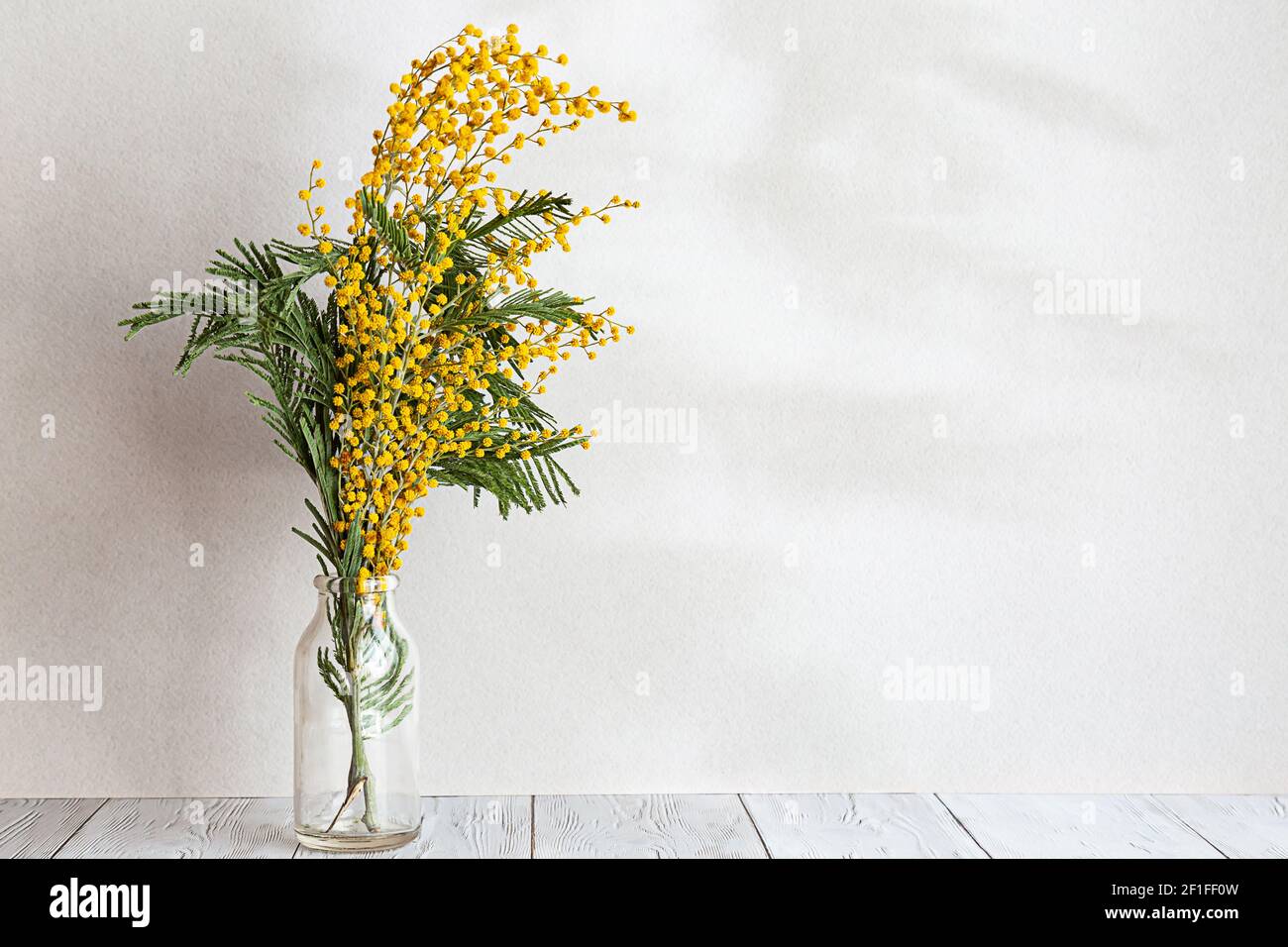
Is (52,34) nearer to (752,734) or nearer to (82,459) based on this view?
(82,459)

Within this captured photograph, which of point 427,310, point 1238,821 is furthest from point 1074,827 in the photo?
point 427,310

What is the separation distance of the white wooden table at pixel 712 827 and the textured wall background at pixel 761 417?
0.04 m

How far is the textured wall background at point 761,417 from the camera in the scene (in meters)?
1.39

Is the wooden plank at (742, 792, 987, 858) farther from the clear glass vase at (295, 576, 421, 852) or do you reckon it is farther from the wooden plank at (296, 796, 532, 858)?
the clear glass vase at (295, 576, 421, 852)

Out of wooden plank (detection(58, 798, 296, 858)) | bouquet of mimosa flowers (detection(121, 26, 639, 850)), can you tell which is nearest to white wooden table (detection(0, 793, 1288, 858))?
wooden plank (detection(58, 798, 296, 858))

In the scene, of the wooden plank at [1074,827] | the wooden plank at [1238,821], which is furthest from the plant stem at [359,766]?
the wooden plank at [1238,821]

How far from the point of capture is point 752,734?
1.43 m

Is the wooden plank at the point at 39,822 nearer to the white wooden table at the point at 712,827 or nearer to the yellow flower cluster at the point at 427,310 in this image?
the white wooden table at the point at 712,827

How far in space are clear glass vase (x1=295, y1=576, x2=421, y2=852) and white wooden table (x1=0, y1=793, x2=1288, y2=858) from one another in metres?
0.04

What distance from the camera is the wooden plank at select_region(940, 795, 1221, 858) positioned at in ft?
4.12

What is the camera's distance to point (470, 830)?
1292 mm

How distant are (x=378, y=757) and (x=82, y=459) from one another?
1.73 feet

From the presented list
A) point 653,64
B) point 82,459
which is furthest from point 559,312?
point 82,459

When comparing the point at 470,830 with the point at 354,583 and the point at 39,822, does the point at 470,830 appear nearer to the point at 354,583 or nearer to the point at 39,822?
the point at 354,583
